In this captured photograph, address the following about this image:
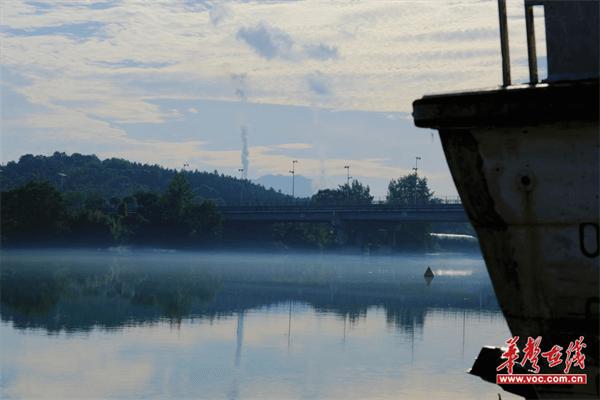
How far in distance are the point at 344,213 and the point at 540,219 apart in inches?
6635

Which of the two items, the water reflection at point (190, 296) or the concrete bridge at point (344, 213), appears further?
the concrete bridge at point (344, 213)

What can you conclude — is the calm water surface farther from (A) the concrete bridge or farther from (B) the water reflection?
(A) the concrete bridge

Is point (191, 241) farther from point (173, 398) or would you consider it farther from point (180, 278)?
point (173, 398)

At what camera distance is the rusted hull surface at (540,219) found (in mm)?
7551

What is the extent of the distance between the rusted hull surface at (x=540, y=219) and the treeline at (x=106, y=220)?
167 metres

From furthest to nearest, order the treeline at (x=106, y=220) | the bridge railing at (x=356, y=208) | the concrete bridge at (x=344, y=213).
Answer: the treeline at (x=106, y=220) < the concrete bridge at (x=344, y=213) < the bridge railing at (x=356, y=208)

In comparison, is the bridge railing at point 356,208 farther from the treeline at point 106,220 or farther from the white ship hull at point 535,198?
the white ship hull at point 535,198

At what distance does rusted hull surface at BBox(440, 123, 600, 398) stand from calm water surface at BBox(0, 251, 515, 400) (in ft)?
77.1

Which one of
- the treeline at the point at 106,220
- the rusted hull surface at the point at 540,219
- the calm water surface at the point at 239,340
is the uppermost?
the treeline at the point at 106,220

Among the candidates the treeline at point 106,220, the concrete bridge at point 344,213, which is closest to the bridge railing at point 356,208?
the concrete bridge at point 344,213

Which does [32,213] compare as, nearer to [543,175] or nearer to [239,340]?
[239,340]

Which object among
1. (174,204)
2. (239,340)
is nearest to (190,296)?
(239,340)

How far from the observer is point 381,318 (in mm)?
62438

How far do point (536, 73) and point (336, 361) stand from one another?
108ft
